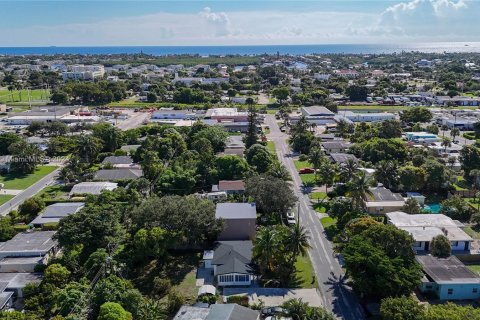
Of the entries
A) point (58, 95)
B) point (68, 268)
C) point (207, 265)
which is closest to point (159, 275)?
Result: point (207, 265)

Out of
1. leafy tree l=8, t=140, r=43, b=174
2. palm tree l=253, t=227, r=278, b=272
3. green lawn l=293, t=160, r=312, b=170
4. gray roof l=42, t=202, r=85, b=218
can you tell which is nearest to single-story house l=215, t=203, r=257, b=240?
palm tree l=253, t=227, r=278, b=272

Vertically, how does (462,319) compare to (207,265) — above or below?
above

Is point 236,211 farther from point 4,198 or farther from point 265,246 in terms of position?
point 4,198

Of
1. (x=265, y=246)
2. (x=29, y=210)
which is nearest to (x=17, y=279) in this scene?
(x=29, y=210)

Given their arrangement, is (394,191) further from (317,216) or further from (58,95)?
(58,95)

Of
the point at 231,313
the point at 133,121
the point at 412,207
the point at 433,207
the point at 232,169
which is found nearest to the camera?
the point at 231,313
